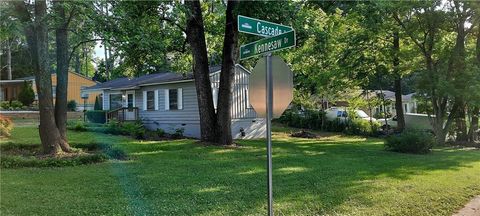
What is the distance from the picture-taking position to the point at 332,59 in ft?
82.7

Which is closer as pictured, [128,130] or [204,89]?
[204,89]

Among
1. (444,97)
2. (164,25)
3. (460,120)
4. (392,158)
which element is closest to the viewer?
(392,158)

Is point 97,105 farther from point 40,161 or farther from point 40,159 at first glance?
point 40,161

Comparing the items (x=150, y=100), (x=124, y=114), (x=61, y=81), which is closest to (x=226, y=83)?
(x=61, y=81)

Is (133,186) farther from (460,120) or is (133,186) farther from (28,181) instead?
(460,120)

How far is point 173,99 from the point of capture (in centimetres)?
2336

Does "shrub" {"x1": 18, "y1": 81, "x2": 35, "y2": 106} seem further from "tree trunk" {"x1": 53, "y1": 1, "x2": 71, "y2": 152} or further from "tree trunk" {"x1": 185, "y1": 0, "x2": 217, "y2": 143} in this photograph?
"tree trunk" {"x1": 53, "y1": 1, "x2": 71, "y2": 152}

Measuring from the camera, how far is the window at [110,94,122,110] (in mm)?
30016

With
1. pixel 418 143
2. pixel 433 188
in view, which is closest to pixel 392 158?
pixel 418 143

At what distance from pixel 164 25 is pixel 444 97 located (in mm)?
13205

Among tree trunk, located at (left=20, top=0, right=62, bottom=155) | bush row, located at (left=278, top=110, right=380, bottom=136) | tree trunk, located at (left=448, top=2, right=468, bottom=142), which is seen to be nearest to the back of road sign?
tree trunk, located at (left=20, top=0, right=62, bottom=155)

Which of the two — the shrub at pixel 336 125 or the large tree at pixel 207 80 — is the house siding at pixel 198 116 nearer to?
the large tree at pixel 207 80

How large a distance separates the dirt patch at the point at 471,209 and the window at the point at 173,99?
16772 mm

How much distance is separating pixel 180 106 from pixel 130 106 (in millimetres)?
6122
